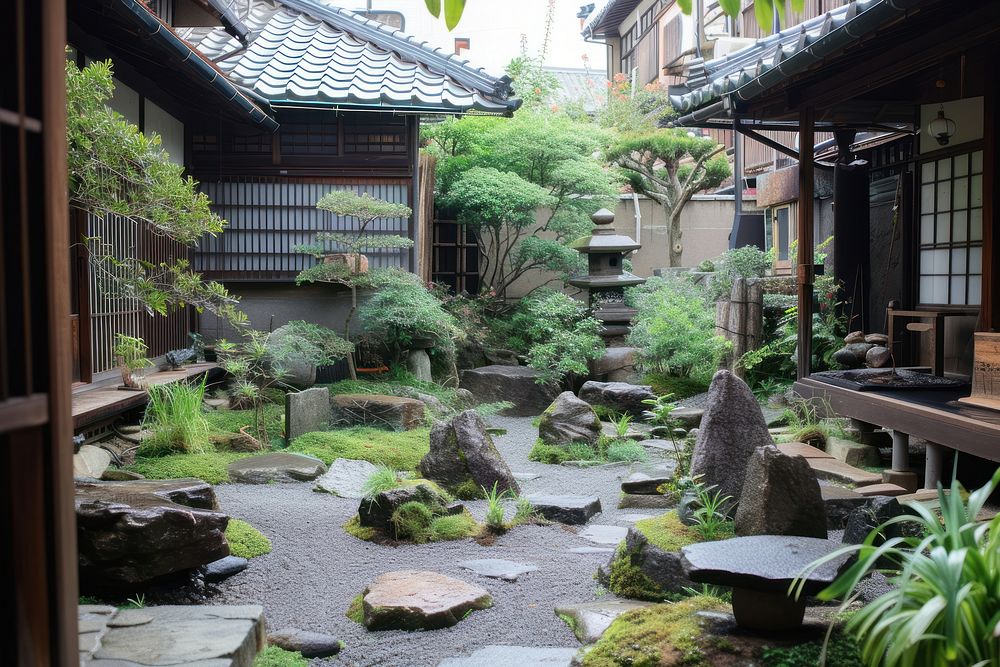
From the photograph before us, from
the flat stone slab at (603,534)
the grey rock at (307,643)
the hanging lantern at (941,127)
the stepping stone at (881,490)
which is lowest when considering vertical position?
the flat stone slab at (603,534)

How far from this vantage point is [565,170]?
51.1ft

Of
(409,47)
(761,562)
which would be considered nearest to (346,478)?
(761,562)

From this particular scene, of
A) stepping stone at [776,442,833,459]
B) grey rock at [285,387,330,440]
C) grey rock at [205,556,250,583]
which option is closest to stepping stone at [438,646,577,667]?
Result: grey rock at [205,556,250,583]

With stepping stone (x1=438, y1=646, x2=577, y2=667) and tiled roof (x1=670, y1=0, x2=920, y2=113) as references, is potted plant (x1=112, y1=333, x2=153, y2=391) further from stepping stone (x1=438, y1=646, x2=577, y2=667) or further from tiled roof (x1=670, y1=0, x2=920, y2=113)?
tiled roof (x1=670, y1=0, x2=920, y2=113)

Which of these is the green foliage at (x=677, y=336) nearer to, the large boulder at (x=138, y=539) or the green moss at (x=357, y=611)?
the green moss at (x=357, y=611)

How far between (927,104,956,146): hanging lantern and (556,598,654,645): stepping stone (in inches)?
263

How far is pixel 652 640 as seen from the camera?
3.83 meters

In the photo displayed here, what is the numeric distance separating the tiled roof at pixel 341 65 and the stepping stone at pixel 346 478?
586 cm

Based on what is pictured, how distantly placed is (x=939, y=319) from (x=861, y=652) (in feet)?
20.7

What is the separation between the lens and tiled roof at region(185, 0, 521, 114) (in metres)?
12.4

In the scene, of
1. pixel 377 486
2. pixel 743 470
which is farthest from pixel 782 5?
pixel 377 486

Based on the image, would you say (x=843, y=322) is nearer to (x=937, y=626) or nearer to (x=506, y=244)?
(x=506, y=244)

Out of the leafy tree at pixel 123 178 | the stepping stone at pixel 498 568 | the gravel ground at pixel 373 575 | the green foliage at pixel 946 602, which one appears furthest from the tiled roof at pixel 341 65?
the green foliage at pixel 946 602

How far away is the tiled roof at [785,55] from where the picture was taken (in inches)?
261
